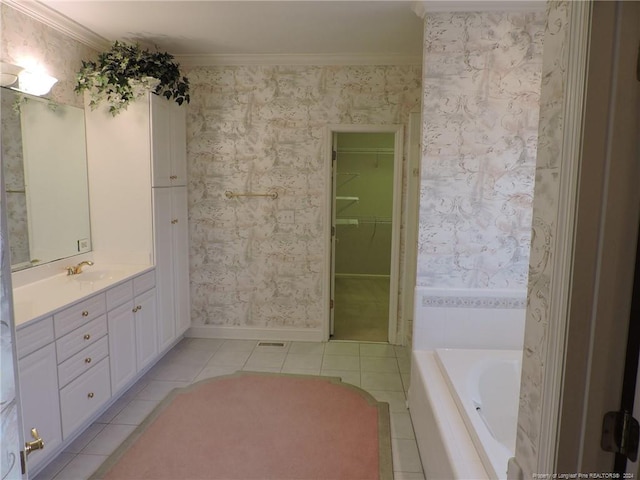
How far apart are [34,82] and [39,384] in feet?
5.90

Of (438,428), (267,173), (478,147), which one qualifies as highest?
(478,147)

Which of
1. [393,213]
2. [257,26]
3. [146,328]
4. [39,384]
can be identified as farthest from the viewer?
[393,213]

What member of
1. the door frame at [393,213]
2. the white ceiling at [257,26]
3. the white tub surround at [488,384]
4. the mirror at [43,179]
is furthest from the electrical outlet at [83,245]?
the white tub surround at [488,384]

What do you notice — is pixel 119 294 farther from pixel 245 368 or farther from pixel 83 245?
pixel 245 368

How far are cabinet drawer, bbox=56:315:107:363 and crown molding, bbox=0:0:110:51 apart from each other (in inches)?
75.8

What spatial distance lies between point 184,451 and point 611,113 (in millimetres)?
2541

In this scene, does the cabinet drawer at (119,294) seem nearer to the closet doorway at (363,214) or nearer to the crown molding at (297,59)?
the crown molding at (297,59)

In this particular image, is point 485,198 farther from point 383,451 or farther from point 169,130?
point 169,130

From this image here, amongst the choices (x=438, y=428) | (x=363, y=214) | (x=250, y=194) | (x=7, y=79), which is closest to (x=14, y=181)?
(x=7, y=79)

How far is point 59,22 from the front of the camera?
2.94 meters

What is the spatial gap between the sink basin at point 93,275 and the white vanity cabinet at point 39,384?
2.43ft

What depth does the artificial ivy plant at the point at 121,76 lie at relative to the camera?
3.10 m

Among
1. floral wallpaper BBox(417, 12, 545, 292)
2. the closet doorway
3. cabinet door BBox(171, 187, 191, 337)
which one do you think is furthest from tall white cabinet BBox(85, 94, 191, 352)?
the closet doorway

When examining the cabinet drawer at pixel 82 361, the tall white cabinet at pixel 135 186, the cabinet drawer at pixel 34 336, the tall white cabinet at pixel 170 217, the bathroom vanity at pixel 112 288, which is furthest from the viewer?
the tall white cabinet at pixel 170 217
